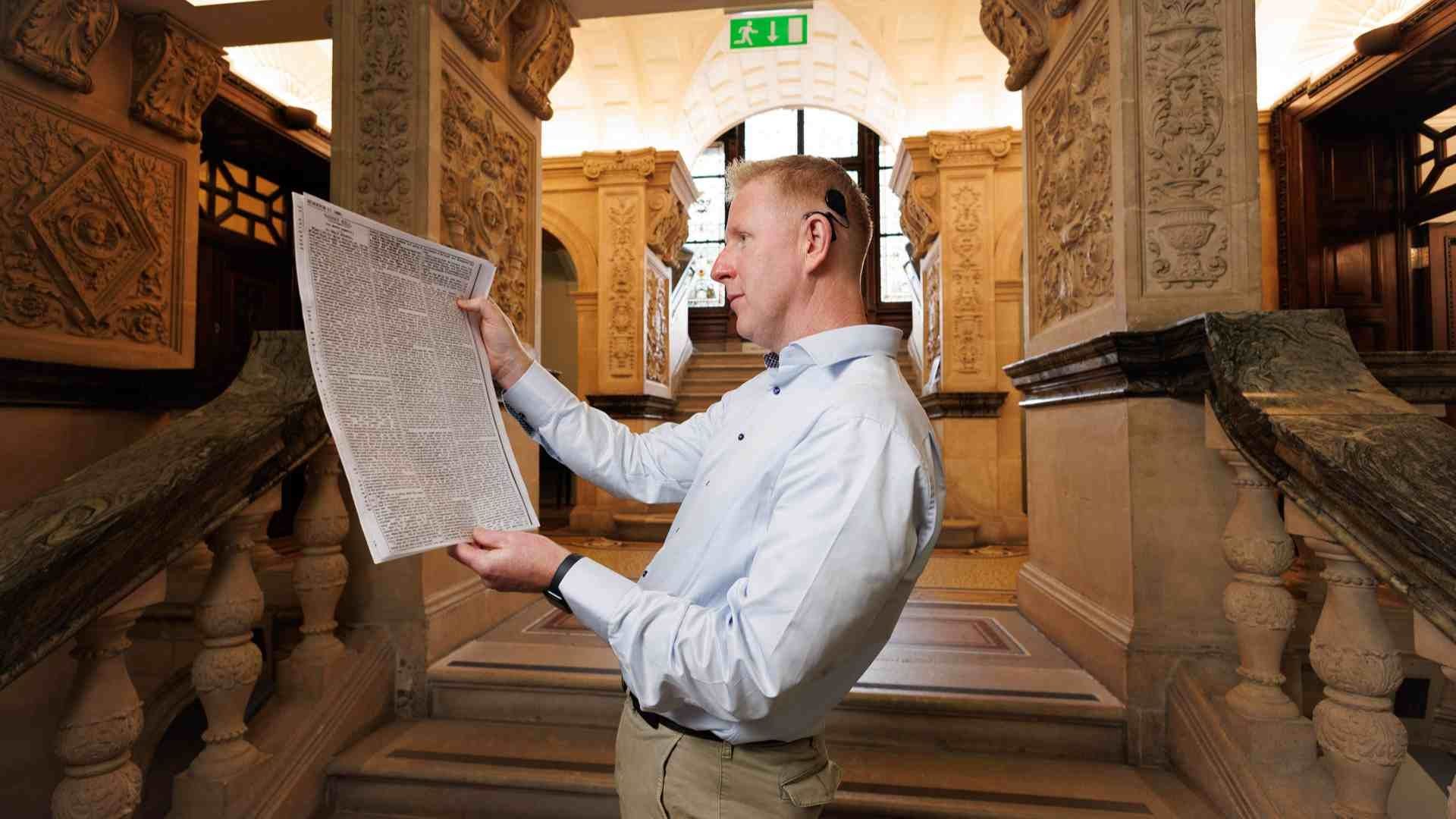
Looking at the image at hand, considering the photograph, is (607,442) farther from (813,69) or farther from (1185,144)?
(813,69)

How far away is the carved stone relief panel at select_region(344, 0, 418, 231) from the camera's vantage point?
2516 millimetres

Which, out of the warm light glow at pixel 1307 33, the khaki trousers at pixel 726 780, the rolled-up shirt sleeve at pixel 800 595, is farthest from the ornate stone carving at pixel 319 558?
the warm light glow at pixel 1307 33

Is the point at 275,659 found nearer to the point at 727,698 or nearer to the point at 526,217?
the point at 526,217

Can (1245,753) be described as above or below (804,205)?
below

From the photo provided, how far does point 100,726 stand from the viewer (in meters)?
1.37

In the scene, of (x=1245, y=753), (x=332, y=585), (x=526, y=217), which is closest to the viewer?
(x=1245, y=753)

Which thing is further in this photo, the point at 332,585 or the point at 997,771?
the point at 332,585

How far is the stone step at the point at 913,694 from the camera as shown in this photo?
2.10m

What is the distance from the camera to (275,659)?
2.80 metres

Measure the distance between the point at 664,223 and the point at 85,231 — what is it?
176 inches

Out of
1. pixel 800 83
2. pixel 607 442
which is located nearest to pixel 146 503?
pixel 607 442

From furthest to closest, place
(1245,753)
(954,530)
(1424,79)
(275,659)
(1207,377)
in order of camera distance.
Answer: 1. (954,530)
2. (1424,79)
3. (275,659)
4. (1207,377)
5. (1245,753)

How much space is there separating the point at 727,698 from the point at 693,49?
6.81 meters

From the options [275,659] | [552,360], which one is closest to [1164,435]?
[275,659]
